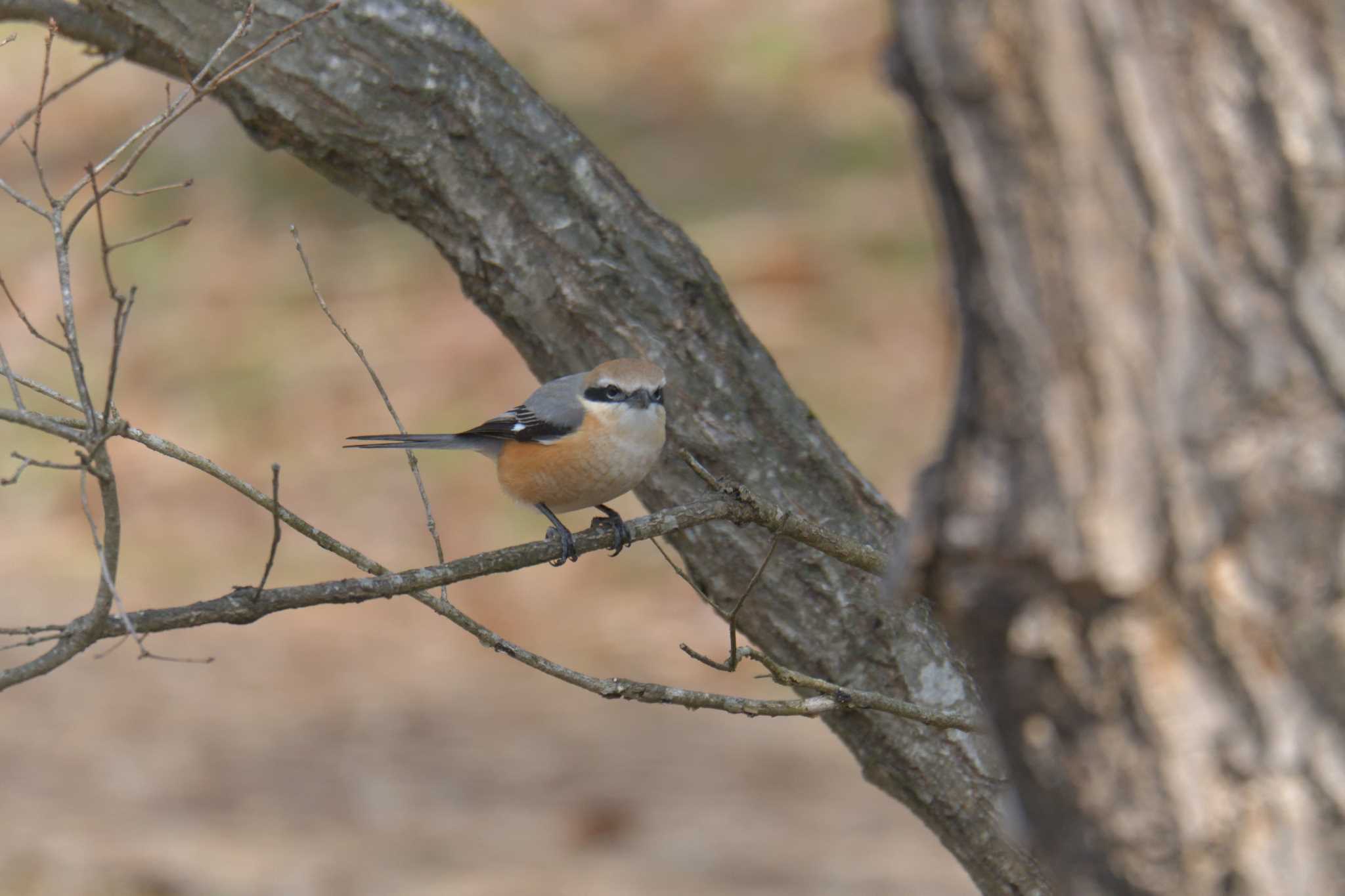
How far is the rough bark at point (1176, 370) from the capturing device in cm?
157

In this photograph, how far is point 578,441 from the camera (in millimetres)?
4293

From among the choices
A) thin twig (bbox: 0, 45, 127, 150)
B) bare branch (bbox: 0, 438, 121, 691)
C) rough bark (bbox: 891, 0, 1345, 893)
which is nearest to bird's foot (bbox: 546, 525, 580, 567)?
bare branch (bbox: 0, 438, 121, 691)

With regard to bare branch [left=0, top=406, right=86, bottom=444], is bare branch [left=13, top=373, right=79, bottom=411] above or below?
above

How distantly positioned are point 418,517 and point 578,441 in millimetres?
5927

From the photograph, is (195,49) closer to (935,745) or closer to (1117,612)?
(935,745)

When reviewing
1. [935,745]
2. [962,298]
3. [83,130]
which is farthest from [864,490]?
[83,130]

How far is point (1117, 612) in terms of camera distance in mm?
1634

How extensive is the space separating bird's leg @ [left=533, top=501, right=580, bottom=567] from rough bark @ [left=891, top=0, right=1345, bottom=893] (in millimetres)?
1603

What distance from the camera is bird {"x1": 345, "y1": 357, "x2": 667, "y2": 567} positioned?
143 inches

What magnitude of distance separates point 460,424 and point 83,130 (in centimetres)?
671

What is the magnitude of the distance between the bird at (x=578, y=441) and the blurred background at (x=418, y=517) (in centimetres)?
54

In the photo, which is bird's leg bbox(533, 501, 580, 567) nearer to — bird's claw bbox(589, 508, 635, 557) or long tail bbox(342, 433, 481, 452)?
bird's claw bbox(589, 508, 635, 557)

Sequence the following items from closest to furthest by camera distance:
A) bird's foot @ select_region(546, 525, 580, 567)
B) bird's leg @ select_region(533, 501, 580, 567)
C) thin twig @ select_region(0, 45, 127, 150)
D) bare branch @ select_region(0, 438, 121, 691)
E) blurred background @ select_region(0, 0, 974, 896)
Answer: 1. bare branch @ select_region(0, 438, 121, 691)
2. thin twig @ select_region(0, 45, 127, 150)
3. bird's foot @ select_region(546, 525, 580, 567)
4. bird's leg @ select_region(533, 501, 580, 567)
5. blurred background @ select_region(0, 0, 974, 896)

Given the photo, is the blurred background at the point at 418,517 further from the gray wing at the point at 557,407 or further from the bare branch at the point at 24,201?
the bare branch at the point at 24,201
